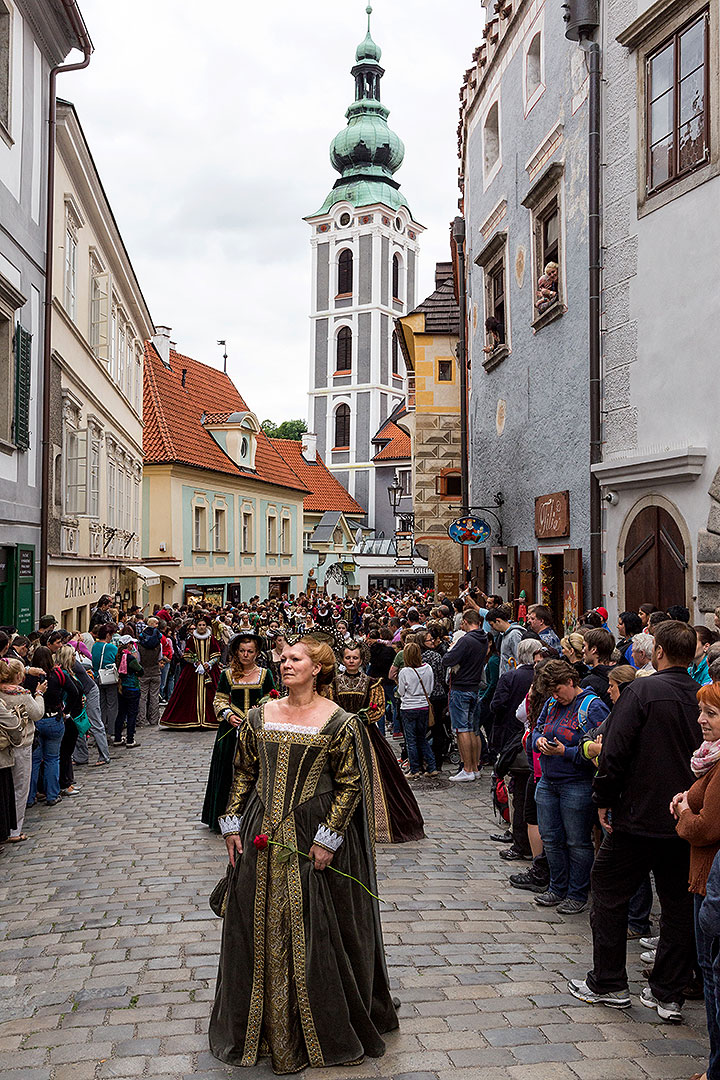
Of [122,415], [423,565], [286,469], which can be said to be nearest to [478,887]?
[122,415]

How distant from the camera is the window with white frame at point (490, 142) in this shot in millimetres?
18797

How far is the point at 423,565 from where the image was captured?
168 ft

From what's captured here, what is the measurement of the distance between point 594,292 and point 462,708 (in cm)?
564

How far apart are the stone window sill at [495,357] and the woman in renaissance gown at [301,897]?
44.5ft

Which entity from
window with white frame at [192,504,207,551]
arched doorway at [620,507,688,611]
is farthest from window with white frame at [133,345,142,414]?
arched doorway at [620,507,688,611]

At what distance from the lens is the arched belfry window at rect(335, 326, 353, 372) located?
69750 mm

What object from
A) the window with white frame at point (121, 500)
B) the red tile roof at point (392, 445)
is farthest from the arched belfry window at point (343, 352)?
the window with white frame at point (121, 500)

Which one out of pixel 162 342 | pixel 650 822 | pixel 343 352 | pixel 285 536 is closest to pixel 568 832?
pixel 650 822

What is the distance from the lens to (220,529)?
120ft

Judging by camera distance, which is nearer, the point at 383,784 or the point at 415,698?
the point at 383,784

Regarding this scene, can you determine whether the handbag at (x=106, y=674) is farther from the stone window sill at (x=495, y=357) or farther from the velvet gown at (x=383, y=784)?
the stone window sill at (x=495, y=357)

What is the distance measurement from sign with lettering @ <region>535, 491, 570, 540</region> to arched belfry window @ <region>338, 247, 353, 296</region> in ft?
185

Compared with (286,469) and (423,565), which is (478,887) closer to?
(286,469)

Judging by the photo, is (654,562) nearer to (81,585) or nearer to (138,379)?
(81,585)
